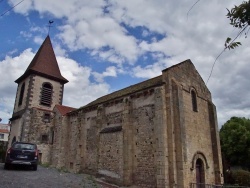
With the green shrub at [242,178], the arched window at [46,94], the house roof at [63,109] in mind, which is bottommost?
the green shrub at [242,178]

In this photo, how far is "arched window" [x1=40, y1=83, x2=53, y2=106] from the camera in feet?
90.1

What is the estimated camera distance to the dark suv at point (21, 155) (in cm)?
1388

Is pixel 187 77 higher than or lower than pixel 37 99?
lower

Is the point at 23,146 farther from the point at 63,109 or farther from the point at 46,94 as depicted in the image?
the point at 46,94

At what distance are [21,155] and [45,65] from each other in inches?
668

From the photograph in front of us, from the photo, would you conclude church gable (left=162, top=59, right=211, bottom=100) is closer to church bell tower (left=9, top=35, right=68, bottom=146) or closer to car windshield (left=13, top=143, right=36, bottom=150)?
car windshield (left=13, top=143, right=36, bottom=150)

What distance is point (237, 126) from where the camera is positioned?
33594 millimetres

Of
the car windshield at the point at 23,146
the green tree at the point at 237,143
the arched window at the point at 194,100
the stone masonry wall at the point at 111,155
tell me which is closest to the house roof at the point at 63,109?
the stone masonry wall at the point at 111,155

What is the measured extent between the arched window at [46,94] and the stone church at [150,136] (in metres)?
3.75

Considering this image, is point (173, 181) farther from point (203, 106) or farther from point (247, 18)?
point (247, 18)

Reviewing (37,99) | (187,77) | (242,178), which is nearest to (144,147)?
(187,77)

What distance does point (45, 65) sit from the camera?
2905 centimetres

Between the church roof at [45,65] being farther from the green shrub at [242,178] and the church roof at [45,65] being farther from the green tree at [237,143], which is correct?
the green tree at [237,143]

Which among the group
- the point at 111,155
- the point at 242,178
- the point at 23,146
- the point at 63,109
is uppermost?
the point at 63,109
